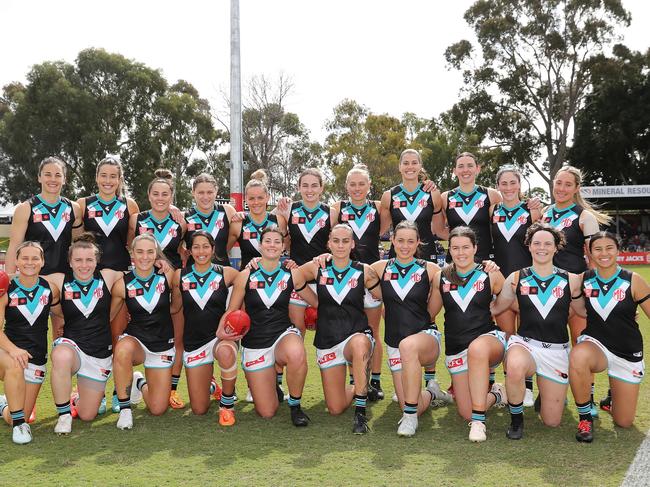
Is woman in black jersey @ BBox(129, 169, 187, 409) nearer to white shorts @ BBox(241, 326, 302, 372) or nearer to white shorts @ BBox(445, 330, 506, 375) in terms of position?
white shorts @ BBox(241, 326, 302, 372)

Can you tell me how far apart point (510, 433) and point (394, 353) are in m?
0.93

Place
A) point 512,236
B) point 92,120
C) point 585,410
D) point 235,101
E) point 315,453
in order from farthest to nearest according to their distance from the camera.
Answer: point 92,120 < point 235,101 < point 512,236 < point 585,410 < point 315,453

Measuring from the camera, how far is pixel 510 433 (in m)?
3.96

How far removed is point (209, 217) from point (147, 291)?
0.94 metres

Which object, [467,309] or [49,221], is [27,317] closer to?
[49,221]

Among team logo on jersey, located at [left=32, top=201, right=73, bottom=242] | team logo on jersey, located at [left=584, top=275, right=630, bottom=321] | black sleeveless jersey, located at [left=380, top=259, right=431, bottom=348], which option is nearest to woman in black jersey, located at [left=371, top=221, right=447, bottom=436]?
black sleeveless jersey, located at [left=380, top=259, right=431, bottom=348]

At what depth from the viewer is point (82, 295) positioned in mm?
4449

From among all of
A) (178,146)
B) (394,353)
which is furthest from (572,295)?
(178,146)

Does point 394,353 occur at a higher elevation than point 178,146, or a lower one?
lower

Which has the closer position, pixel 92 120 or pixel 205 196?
pixel 205 196

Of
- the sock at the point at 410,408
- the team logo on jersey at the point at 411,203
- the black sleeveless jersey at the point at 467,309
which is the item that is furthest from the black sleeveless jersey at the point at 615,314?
the team logo on jersey at the point at 411,203

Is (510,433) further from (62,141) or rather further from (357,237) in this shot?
(62,141)

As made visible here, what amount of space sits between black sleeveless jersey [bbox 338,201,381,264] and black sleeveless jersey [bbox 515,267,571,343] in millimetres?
1464

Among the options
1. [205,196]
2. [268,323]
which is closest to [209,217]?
[205,196]
